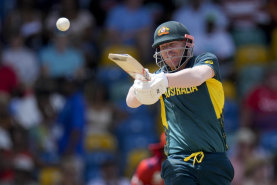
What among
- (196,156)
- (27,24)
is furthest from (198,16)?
(196,156)

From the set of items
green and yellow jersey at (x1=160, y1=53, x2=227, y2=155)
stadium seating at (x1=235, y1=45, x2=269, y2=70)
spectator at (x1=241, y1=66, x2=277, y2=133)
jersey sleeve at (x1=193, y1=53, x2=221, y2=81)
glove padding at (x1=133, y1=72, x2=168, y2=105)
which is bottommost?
spectator at (x1=241, y1=66, x2=277, y2=133)

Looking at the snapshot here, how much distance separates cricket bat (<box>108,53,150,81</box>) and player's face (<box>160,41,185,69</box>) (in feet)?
1.81

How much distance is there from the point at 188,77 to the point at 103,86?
6672 millimetres

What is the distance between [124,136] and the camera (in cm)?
1152

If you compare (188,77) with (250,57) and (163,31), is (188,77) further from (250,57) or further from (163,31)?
(250,57)

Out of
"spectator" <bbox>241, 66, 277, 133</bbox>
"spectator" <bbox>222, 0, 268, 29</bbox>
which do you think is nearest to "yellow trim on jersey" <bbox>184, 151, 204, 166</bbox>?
"spectator" <bbox>241, 66, 277, 133</bbox>

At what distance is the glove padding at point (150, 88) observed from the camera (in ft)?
15.9

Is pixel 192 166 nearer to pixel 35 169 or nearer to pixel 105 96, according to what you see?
pixel 35 169

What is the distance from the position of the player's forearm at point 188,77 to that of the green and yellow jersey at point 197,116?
16 cm

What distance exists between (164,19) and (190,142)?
25.9ft

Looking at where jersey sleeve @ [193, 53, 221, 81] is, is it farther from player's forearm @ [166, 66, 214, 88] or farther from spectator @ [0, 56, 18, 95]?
spectator @ [0, 56, 18, 95]

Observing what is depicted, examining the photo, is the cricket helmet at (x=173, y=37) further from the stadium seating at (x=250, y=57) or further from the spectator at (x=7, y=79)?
the stadium seating at (x=250, y=57)

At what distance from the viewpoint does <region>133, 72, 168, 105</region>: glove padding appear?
191 inches

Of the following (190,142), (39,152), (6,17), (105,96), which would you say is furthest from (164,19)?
(190,142)
